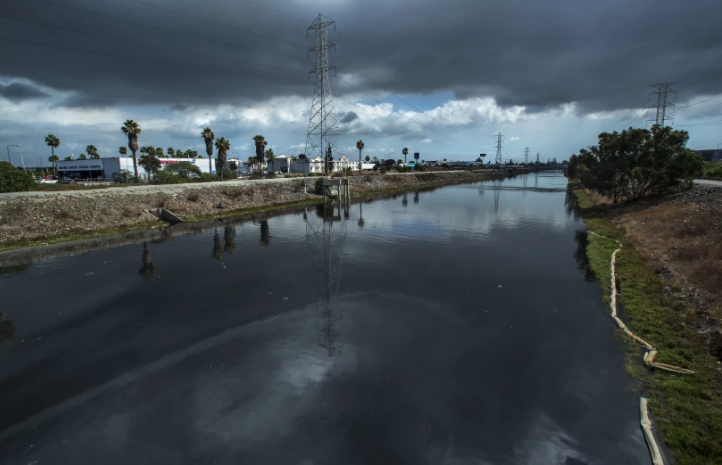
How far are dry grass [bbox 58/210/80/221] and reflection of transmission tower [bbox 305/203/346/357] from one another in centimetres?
2592

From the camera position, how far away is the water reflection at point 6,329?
51.9ft

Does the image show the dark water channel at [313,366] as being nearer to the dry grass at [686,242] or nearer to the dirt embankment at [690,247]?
the dirt embankment at [690,247]

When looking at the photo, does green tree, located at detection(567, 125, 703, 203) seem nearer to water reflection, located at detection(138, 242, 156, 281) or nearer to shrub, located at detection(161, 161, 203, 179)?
water reflection, located at detection(138, 242, 156, 281)

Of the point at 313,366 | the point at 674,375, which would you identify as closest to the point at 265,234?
the point at 313,366

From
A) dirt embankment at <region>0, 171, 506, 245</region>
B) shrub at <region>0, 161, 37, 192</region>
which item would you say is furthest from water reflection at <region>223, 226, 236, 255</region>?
shrub at <region>0, 161, 37, 192</region>

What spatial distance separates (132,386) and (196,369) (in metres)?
2.08

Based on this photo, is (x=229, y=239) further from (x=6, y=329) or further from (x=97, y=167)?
(x=97, y=167)

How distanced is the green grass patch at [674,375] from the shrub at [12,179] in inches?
2601

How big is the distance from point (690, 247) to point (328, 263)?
25211 millimetres

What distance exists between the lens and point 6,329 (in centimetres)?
1681

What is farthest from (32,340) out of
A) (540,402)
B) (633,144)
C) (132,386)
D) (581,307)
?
(633,144)

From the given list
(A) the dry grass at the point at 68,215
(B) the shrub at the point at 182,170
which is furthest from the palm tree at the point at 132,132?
(A) the dry grass at the point at 68,215

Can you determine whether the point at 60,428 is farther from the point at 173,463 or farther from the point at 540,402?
the point at 540,402

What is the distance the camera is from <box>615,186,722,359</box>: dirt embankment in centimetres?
1591
